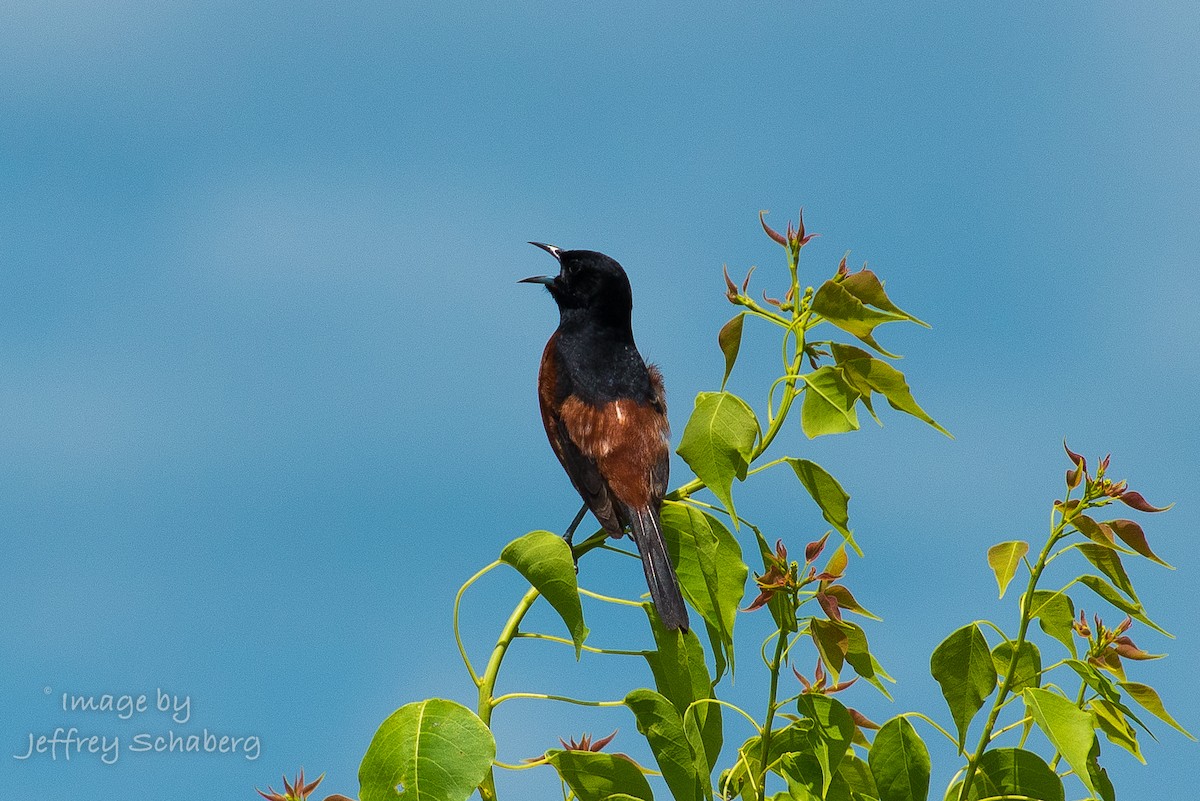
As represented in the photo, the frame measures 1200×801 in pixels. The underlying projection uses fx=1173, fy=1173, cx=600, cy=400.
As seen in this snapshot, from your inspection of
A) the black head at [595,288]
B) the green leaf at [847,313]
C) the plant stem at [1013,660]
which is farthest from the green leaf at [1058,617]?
the black head at [595,288]

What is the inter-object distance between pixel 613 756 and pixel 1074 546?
119cm

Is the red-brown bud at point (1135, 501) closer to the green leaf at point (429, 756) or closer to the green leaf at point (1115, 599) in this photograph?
the green leaf at point (1115, 599)

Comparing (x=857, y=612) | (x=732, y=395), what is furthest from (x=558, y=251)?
(x=857, y=612)

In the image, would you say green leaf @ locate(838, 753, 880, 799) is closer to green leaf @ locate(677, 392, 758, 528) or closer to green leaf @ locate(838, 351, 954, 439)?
green leaf @ locate(677, 392, 758, 528)

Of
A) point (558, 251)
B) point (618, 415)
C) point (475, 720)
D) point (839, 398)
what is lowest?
point (475, 720)

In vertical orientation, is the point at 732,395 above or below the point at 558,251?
below

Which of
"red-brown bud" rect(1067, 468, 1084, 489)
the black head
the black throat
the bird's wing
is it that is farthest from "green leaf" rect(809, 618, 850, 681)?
the black head

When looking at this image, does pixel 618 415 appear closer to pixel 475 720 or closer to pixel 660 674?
pixel 660 674

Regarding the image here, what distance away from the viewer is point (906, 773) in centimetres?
287

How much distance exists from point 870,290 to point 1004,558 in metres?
0.74

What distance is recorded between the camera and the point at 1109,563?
276 centimetres

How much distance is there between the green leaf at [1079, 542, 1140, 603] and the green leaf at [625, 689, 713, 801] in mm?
1028

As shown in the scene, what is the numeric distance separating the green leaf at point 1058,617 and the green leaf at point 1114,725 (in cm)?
18

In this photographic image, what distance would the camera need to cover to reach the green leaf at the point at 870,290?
2977mm
